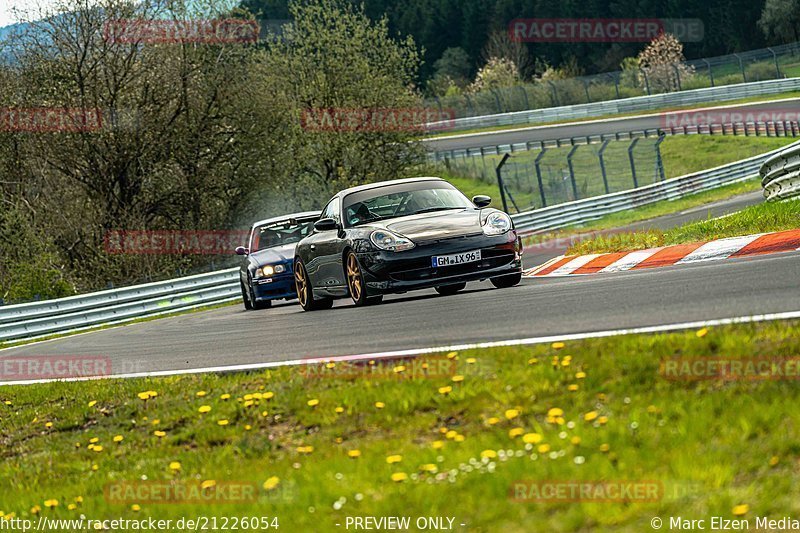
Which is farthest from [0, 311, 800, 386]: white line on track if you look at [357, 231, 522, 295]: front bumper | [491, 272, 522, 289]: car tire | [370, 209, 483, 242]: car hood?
[491, 272, 522, 289]: car tire

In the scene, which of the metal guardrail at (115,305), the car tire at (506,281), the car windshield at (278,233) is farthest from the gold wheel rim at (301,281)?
the metal guardrail at (115,305)

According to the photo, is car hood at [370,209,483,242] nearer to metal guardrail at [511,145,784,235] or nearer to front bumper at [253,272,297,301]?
front bumper at [253,272,297,301]

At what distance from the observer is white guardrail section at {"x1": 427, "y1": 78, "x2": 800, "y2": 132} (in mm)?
63166

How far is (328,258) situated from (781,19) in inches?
3544

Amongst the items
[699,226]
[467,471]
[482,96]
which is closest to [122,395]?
[467,471]

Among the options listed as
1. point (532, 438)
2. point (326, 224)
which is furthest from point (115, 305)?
point (532, 438)

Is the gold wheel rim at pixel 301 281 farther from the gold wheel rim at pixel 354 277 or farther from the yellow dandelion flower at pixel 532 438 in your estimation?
the yellow dandelion flower at pixel 532 438

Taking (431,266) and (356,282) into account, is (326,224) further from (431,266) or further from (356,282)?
(431,266)

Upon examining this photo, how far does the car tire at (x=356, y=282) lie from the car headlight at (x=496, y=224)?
1508mm

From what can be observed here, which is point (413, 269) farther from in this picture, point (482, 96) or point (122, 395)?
point (482, 96)

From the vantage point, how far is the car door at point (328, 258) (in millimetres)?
13828

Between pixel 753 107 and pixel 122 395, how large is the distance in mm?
54127

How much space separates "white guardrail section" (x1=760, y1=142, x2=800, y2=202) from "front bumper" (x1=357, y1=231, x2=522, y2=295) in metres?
7.45

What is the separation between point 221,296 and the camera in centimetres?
2578
